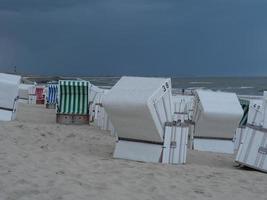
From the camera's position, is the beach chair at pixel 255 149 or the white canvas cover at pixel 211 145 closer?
→ the beach chair at pixel 255 149

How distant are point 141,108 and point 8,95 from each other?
4.60m

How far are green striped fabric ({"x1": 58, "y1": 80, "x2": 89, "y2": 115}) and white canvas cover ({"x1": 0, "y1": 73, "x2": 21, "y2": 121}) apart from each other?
6.11ft

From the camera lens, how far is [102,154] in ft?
24.4

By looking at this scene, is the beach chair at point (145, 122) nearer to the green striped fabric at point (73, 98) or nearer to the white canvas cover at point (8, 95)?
the white canvas cover at point (8, 95)

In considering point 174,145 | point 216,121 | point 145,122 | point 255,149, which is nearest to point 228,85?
point 216,121

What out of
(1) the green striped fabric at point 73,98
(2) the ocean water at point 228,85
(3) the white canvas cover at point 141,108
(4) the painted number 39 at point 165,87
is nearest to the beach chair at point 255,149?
(3) the white canvas cover at point 141,108

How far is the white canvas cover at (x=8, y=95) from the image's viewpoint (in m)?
10.2

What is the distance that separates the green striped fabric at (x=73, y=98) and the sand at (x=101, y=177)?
14.6 feet

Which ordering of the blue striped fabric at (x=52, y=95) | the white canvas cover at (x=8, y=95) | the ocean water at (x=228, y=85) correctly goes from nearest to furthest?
the white canvas cover at (x=8, y=95)
the blue striped fabric at (x=52, y=95)
the ocean water at (x=228, y=85)

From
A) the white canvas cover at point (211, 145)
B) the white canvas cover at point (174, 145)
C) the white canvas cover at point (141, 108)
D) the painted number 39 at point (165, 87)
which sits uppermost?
the painted number 39 at point (165, 87)

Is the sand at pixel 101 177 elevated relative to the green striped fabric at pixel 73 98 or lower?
lower

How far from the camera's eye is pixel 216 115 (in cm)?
884

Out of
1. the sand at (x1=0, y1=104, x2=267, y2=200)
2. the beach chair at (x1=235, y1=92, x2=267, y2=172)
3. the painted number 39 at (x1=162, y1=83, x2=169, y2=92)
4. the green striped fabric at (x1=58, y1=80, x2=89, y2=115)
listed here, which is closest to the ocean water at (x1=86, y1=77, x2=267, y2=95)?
the green striped fabric at (x1=58, y1=80, x2=89, y2=115)

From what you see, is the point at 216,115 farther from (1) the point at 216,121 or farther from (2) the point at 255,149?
(2) the point at 255,149
